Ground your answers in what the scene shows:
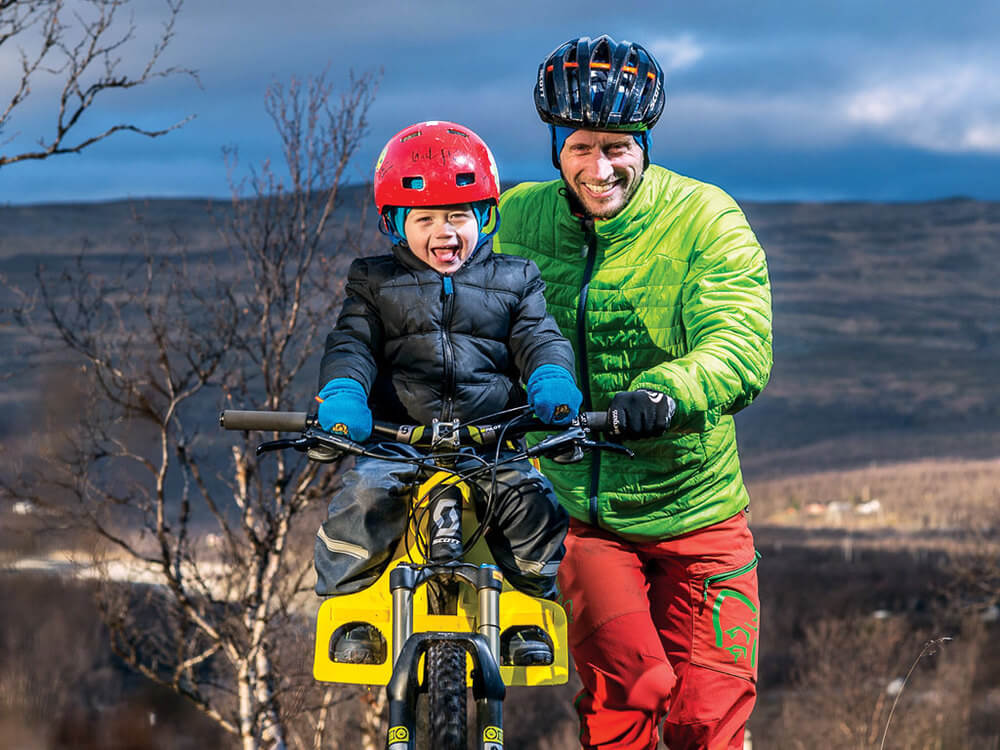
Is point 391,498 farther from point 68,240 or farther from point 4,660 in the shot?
point 68,240

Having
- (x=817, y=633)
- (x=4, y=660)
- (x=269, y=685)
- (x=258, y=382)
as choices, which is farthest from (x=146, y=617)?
(x=269, y=685)

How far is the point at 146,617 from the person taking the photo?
5838cm

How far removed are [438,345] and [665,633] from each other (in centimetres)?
140

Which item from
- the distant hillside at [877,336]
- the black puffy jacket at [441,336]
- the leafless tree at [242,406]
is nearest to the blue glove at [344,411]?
the black puffy jacket at [441,336]

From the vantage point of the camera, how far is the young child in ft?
12.9

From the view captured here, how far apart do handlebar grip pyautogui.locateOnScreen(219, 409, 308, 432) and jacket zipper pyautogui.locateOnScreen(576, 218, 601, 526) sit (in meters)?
1.14

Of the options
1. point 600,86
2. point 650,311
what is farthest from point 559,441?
point 600,86

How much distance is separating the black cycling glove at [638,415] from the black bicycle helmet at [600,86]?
3.34ft

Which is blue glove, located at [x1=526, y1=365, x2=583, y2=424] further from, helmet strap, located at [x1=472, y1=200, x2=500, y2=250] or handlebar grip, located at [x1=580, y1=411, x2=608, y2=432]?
helmet strap, located at [x1=472, y1=200, x2=500, y2=250]

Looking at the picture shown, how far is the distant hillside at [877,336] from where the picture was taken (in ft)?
369

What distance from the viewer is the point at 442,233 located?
4117mm

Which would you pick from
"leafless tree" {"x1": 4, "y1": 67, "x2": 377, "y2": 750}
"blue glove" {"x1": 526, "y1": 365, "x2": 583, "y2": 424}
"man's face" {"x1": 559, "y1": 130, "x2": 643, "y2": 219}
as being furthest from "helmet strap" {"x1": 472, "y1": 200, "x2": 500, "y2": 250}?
"leafless tree" {"x1": 4, "y1": 67, "x2": 377, "y2": 750}

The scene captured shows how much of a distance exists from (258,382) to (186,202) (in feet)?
41.7

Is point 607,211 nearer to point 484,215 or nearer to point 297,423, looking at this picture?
point 484,215
